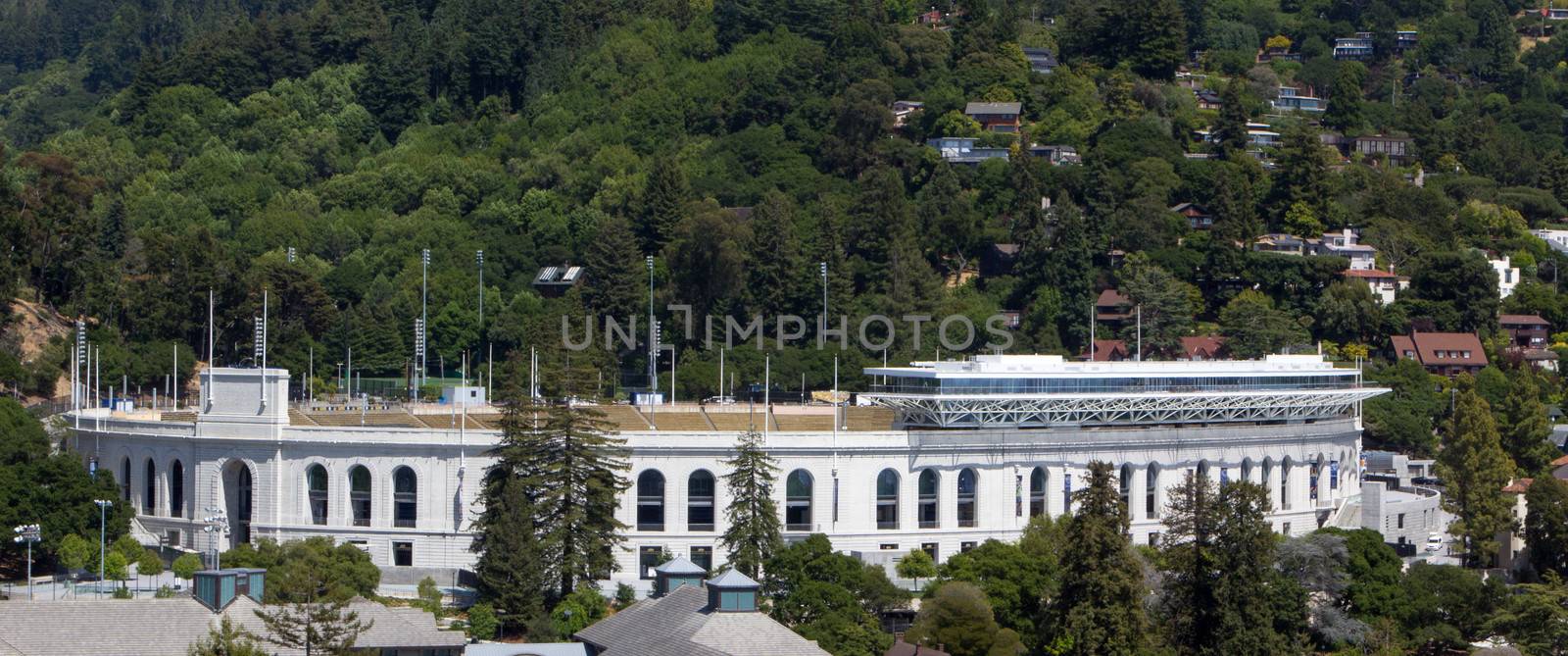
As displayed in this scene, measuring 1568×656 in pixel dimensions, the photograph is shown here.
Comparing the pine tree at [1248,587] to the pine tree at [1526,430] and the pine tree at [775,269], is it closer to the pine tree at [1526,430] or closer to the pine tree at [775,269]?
the pine tree at [1526,430]

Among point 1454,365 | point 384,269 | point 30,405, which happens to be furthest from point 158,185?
point 1454,365

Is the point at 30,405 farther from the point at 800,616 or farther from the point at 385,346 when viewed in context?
the point at 800,616

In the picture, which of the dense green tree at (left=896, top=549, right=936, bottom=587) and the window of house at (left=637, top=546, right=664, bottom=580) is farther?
the window of house at (left=637, top=546, right=664, bottom=580)

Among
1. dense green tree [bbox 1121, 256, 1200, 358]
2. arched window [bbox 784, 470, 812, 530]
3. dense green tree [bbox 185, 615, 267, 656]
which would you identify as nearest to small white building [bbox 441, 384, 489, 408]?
Result: arched window [bbox 784, 470, 812, 530]

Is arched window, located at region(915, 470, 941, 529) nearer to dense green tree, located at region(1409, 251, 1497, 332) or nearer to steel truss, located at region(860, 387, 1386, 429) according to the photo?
steel truss, located at region(860, 387, 1386, 429)

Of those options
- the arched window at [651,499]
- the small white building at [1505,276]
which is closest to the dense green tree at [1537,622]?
the arched window at [651,499]

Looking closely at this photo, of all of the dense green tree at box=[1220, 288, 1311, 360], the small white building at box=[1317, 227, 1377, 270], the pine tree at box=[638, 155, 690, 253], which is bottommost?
the dense green tree at box=[1220, 288, 1311, 360]
